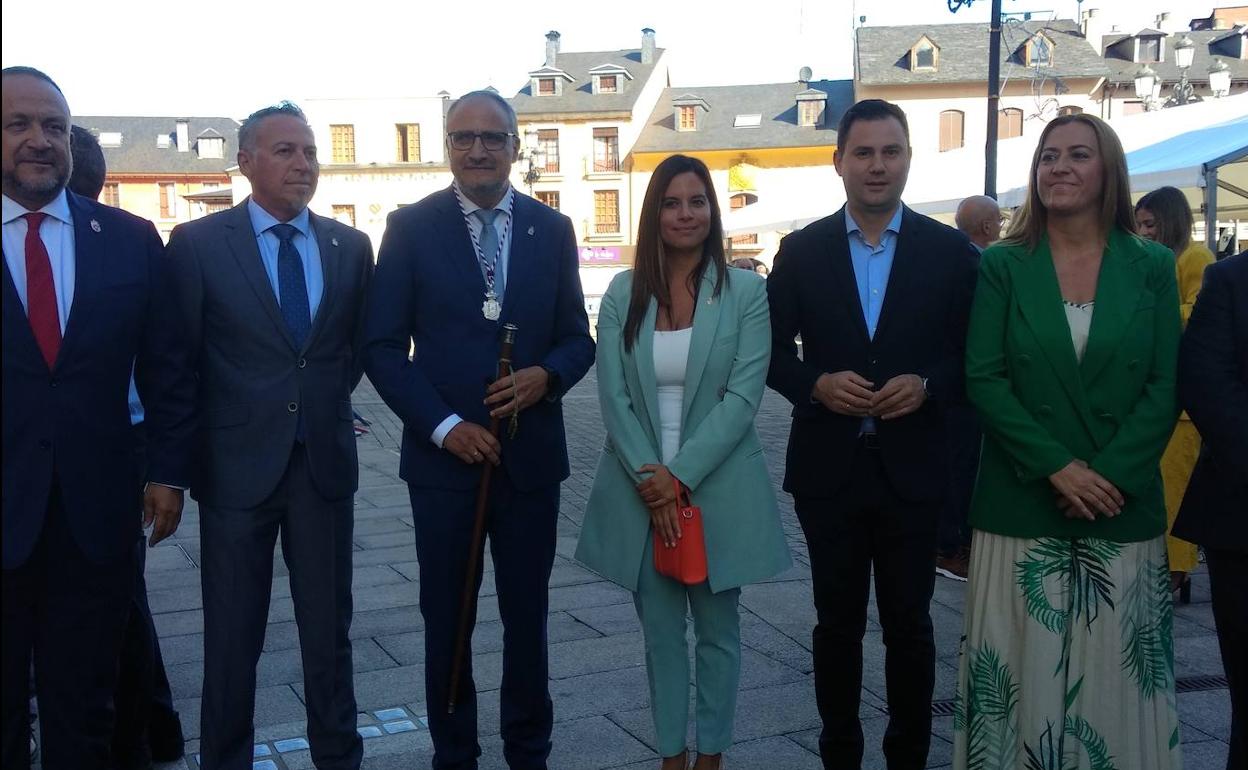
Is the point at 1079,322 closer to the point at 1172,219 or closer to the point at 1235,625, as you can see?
the point at 1235,625

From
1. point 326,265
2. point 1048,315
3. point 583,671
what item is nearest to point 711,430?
point 1048,315

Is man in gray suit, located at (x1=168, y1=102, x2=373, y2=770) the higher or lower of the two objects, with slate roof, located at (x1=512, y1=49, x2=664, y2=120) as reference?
lower

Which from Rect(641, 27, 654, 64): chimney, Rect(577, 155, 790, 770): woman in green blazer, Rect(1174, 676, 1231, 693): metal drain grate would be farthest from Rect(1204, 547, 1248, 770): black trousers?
Rect(641, 27, 654, 64): chimney

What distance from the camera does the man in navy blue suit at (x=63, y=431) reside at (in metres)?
2.72

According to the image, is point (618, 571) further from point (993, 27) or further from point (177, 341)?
point (993, 27)

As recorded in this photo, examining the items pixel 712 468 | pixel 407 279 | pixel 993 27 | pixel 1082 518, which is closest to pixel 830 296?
pixel 712 468

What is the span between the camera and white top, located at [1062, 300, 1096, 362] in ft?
9.92

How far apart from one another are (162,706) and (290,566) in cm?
77

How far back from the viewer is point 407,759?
3721mm

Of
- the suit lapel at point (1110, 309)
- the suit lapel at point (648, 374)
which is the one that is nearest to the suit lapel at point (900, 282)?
the suit lapel at point (1110, 309)

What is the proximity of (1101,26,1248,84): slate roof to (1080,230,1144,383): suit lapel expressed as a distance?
42.9 m

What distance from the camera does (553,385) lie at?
3.41 m

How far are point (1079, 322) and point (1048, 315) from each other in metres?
0.09

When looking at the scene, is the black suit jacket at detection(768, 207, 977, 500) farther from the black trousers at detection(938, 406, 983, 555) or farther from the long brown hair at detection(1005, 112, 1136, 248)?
the black trousers at detection(938, 406, 983, 555)
